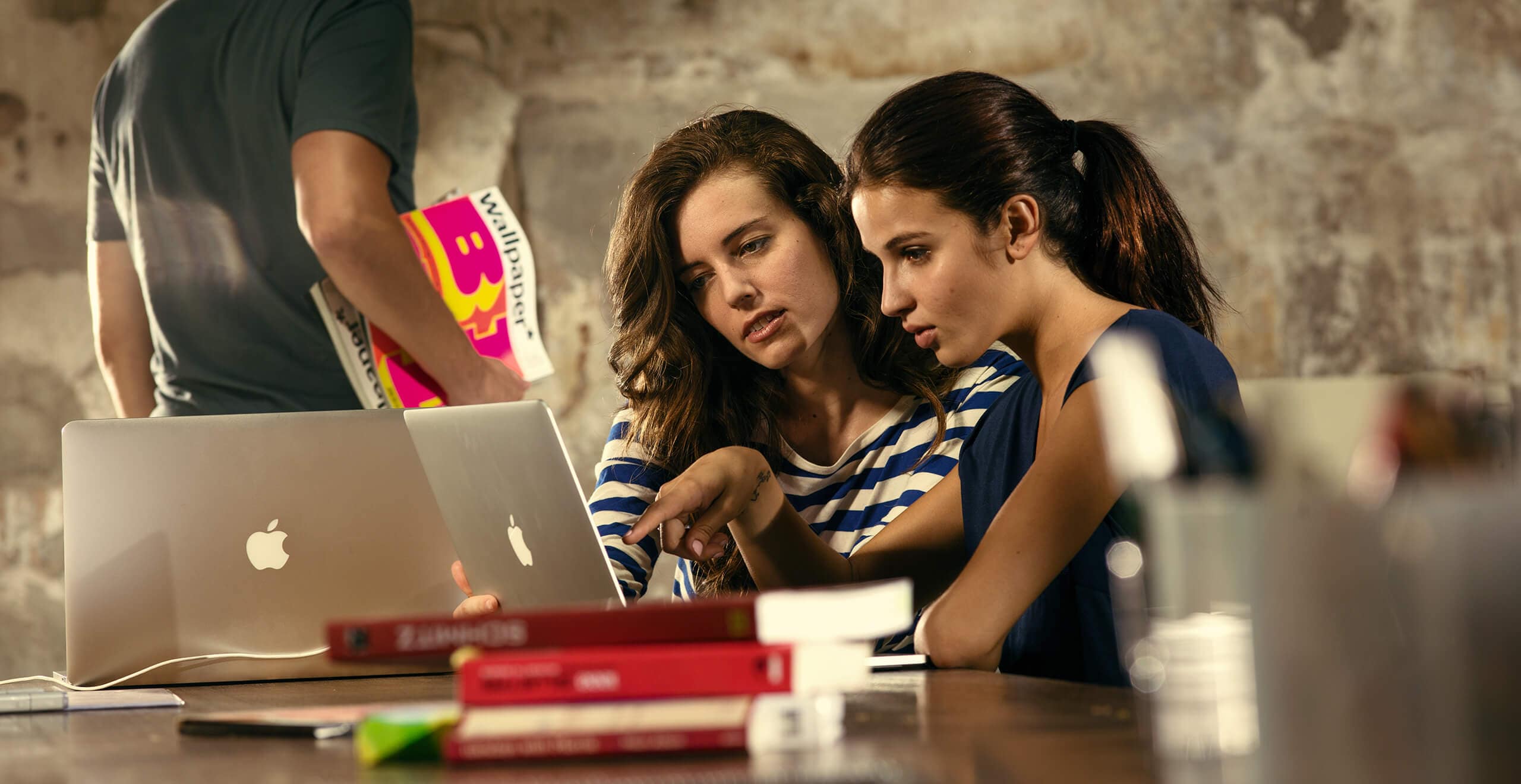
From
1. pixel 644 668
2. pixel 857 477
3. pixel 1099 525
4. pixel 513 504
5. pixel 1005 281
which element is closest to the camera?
pixel 644 668

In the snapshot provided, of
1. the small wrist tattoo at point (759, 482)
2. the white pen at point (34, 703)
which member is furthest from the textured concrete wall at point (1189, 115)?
the white pen at point (34, 703)

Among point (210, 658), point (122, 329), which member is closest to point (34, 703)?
point (210, 658)

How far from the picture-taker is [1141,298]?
4.63ft

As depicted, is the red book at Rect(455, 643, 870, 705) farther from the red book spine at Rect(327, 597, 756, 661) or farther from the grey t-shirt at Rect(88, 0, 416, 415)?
the grey t-shirt at Rect(88, 0, 416, 415)

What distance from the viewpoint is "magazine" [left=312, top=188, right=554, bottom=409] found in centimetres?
199

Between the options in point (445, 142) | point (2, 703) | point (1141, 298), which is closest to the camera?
point (2, 703)

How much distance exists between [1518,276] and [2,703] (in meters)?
3.22

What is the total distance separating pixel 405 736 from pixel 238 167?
1762 mm

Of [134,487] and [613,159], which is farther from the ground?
[613,159]

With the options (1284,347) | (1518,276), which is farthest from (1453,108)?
(1284,347)

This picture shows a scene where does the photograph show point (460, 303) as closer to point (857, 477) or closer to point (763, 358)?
point (763, 358)

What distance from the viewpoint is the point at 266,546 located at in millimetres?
1172

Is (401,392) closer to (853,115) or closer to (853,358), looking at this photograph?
(853,358)

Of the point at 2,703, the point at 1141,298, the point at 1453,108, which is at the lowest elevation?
the point at 2,703
